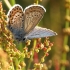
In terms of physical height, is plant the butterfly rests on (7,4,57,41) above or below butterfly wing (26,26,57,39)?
above

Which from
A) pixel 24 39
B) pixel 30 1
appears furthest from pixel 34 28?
pixel 30 1

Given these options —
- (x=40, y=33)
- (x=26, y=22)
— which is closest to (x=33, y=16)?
(x=26, y=22)

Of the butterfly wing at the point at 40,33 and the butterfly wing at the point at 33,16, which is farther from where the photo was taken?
the butterfly wing at the point at 33,16

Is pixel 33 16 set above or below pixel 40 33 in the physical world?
above

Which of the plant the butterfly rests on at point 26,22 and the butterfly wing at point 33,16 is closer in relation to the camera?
the plant the butterfly rests on at point 26,22

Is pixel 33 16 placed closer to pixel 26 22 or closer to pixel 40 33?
pixel 26 22

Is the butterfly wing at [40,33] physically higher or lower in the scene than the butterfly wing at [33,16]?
lower

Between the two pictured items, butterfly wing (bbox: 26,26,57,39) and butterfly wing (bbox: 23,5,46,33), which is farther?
butterfly wing (bbox: 23,5,46,33)

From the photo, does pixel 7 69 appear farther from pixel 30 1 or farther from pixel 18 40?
pixel 30 1

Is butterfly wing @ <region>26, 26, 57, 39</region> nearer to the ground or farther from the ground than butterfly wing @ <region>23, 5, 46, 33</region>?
nearer to the ground
